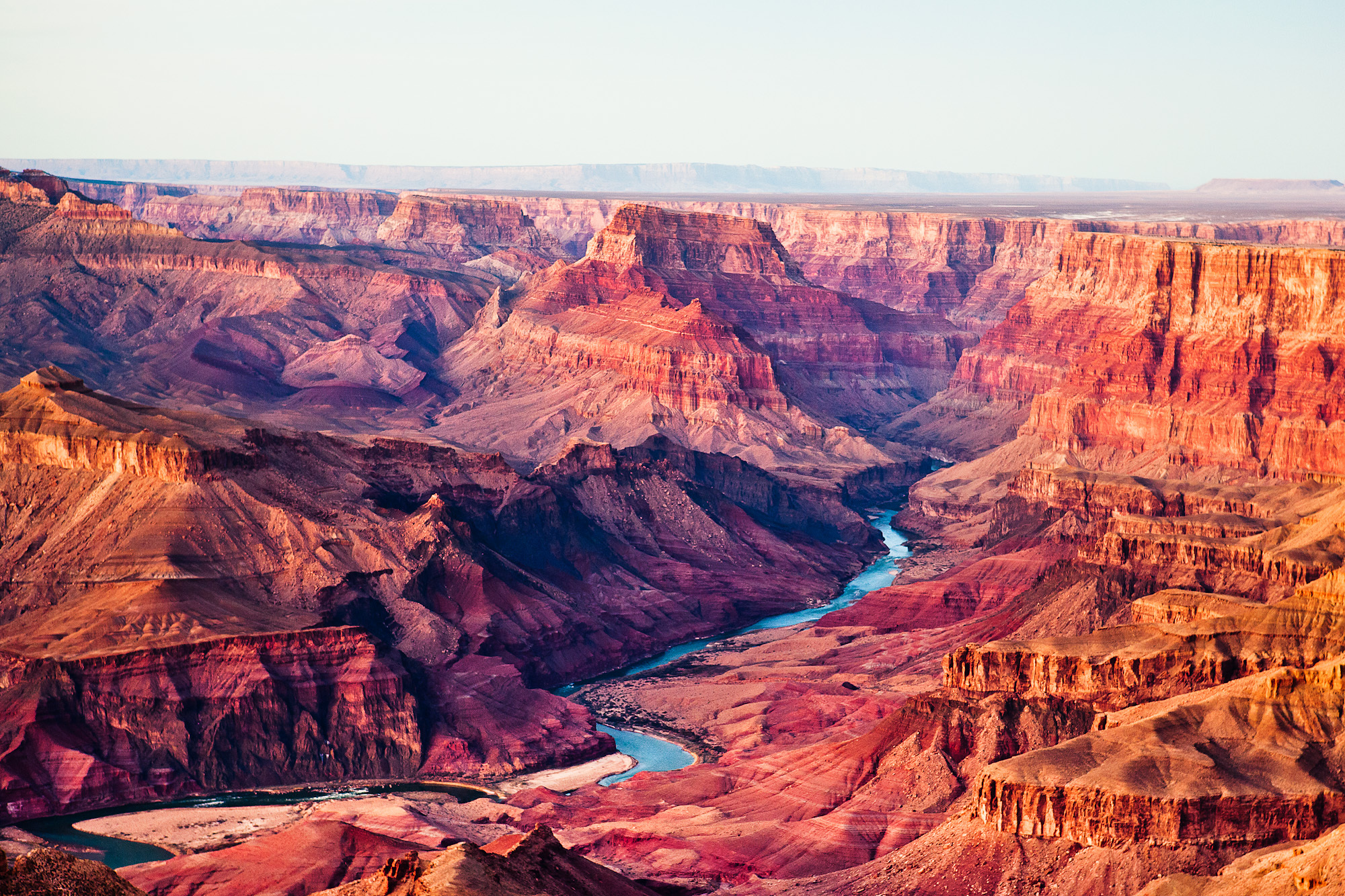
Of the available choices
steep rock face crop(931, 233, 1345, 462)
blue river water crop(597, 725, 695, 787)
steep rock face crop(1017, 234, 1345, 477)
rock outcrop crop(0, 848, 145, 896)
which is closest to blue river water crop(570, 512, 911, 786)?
blue river water crop(597, 725, 695, 787)

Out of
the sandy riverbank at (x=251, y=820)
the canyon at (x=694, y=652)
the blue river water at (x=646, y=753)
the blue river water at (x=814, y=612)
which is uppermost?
the canyon at (x=694, y=652)

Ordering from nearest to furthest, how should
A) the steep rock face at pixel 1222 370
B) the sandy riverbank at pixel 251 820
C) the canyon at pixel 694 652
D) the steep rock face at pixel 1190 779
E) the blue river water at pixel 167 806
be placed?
the steep rock face at pixel 1190 779, the canyon at pixel 694 652, the blue river water at pixel 167 806, the sandy riverbank at pixel 251 820, the steep rock face at pixel 1222 370

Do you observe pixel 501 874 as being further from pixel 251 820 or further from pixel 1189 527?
pixel 1189 527

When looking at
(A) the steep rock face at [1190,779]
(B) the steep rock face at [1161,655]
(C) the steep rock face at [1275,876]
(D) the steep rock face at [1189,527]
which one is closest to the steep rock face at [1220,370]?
(D) the steep rock face at [1189,527]

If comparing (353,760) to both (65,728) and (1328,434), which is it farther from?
(1328,434)

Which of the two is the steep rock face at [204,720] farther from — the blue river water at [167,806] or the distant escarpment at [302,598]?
the blue river water at [167,806]

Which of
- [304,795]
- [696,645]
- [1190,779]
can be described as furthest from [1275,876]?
[696,645]

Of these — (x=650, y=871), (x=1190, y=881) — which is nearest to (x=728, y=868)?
(x=650, y=871)
